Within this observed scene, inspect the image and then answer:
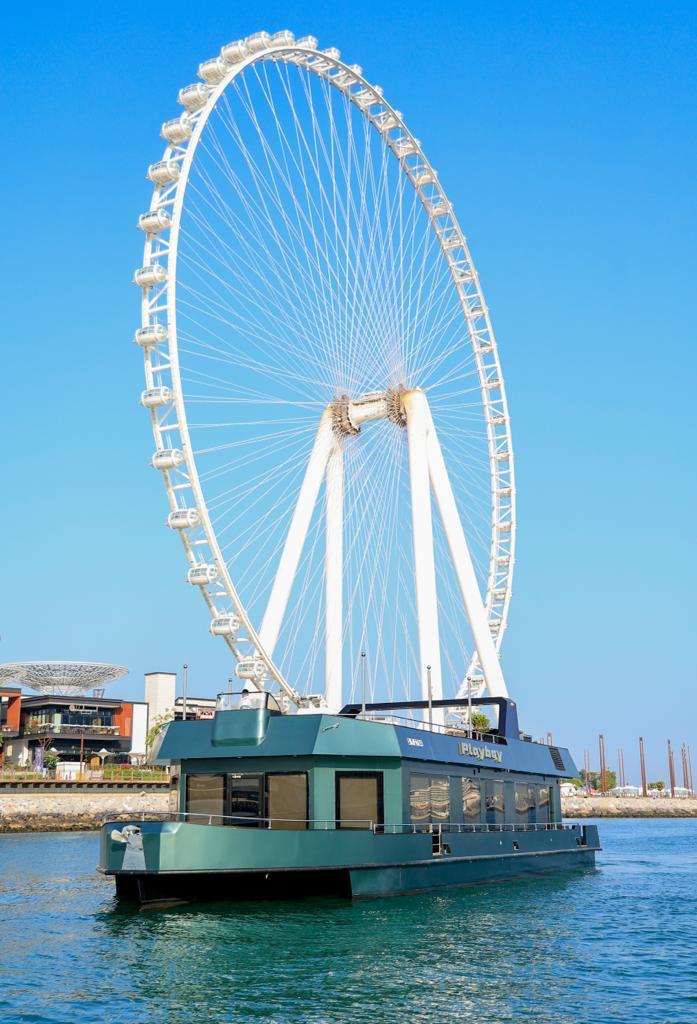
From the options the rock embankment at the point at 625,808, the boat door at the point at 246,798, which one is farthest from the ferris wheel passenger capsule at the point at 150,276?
the rock embankment at the point at 625,808

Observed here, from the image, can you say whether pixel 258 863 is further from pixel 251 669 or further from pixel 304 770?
pixel 251 669

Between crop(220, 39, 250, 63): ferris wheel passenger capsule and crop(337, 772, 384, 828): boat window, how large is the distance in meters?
22.0

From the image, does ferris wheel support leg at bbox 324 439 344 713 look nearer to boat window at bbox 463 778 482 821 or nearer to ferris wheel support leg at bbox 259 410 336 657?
ferris wheel support leg at bbox 259 410 336 657

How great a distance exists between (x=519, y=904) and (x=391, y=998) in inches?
445

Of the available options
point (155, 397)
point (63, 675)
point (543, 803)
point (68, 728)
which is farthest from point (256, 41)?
point (63, 675)

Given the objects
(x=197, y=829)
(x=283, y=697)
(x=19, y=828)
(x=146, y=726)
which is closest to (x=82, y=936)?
(x=197, y=829)

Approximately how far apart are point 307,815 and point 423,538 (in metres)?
13.7

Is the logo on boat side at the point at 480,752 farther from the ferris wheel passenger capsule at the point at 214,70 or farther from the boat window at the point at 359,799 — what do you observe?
the ferris wheel passenger capsule at the point at 214,70

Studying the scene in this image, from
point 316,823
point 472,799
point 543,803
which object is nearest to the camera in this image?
point 316,823

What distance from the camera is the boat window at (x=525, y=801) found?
109 feet

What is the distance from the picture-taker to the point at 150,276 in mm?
32031

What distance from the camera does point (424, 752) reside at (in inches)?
1056

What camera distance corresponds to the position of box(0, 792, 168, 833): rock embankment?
69.6 metres

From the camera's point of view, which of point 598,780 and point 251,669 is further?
point 598,780
